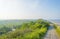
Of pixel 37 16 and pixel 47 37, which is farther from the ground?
pixel 37 16

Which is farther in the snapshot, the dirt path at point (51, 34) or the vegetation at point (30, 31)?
the dirt path at point (51, 34)

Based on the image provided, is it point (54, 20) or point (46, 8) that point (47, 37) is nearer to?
point (54, 20)

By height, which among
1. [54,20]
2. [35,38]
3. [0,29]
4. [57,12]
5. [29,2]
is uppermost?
[29,2]

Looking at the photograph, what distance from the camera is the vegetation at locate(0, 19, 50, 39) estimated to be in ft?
7.51

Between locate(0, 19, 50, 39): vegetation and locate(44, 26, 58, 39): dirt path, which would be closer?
locate(0, 19, 50, 39): vegetation

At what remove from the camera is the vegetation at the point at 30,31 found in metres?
2.29

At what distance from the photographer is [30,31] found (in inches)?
93.9

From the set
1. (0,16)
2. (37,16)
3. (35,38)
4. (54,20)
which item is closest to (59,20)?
(54,20)

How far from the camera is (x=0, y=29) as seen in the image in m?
2.41

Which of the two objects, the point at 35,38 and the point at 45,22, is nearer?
the point at 35,38

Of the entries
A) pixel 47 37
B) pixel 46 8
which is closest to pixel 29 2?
pixel 46 8

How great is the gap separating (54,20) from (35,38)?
52 cm

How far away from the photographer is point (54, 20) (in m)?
2.48

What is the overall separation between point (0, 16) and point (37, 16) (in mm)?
708
